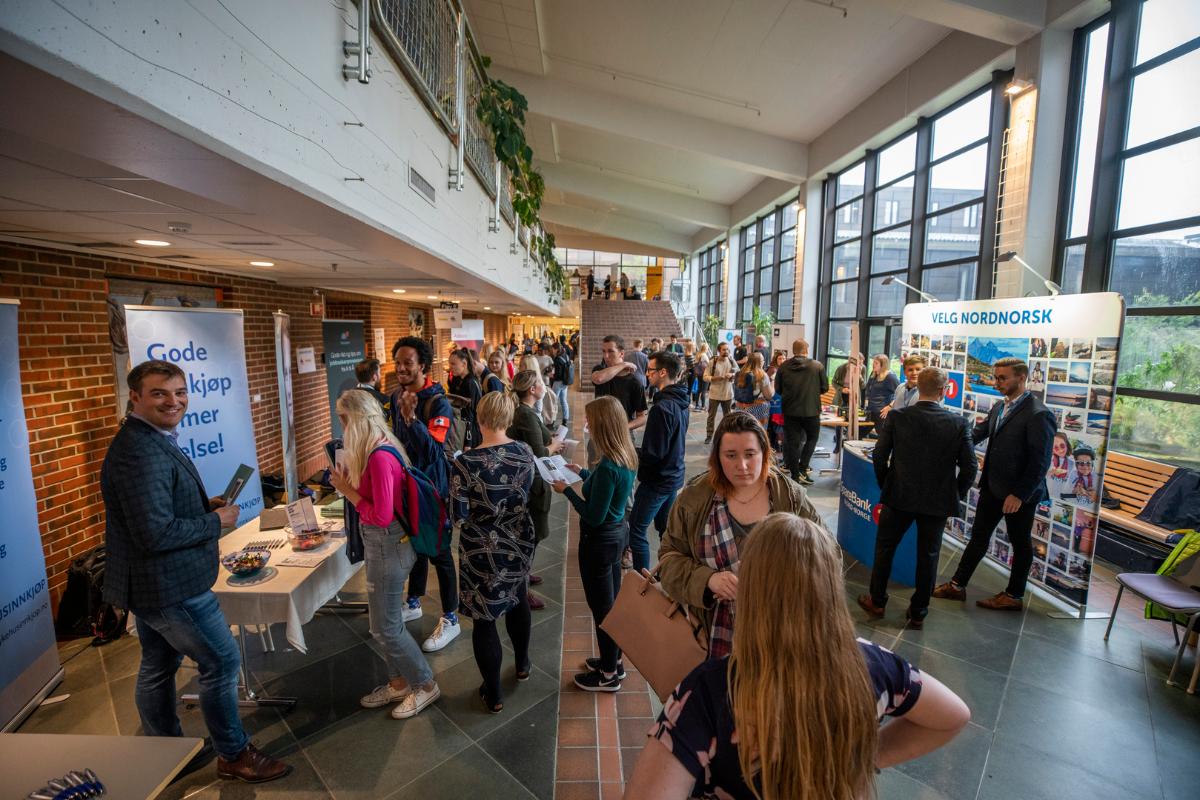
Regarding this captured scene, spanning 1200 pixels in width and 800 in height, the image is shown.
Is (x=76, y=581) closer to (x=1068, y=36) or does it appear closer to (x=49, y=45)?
(x=49, y=45)

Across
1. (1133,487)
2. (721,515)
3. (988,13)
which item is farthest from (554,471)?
(988,13)

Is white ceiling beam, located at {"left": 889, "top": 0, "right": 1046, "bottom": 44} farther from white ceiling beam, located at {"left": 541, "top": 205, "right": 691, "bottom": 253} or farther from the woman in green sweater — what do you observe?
white ceiling beam, located at {"left": 541, "top": 205, "right": 691, "bottom": 253}

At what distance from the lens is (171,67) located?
1212mm

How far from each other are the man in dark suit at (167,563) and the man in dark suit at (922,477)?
3630 mm

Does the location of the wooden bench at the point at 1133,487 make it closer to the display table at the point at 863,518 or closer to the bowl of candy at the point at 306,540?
the display table at the point at 863,518

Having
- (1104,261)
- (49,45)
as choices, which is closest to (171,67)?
(49,45)

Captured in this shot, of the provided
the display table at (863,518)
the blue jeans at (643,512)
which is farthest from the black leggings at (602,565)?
the display table at (863,518)

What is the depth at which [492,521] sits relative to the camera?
2.46m

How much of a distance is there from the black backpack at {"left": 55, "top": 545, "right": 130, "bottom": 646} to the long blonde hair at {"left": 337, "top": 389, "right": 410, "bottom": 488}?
2062 mm

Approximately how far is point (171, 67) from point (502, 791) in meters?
2.65

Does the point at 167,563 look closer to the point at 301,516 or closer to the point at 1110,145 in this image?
the point at 301,516

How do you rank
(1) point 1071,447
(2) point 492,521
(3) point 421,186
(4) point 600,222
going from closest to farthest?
(2) point 492,521
(3) point 421,186
(1) point 1071,447
(4) point 600,222

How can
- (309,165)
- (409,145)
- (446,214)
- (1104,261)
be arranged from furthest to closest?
(1104,261), (446,214), (409,145), (309,165)

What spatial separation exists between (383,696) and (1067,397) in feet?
15.7
